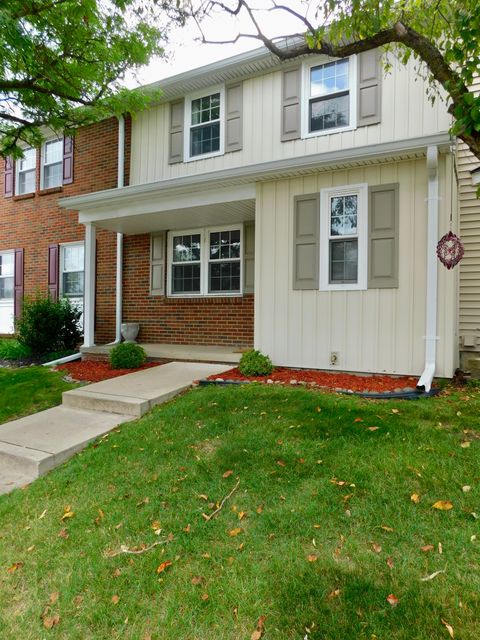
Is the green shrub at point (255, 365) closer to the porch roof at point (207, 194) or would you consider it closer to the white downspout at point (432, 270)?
the white downspout at point (432, 270)

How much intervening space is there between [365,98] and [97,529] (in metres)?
7.52

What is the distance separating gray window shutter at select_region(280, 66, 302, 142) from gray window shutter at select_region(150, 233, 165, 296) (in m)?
3.44

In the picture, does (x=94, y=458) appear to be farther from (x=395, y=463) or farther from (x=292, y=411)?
(x=395, y=463)

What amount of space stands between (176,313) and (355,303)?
4.44 metres

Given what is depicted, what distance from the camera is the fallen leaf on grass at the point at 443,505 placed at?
2.49 meters

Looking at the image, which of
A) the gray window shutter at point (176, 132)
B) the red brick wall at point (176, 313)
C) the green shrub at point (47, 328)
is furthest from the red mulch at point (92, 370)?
the gray window shutter at point (176, 132)

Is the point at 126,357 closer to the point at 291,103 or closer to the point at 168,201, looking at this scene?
the point at 168,201

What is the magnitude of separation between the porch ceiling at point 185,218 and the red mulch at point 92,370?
2840 mm

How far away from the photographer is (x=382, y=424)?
3.69 m

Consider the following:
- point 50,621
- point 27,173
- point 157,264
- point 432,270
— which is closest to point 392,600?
point 50,621

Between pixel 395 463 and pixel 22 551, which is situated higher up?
pixel 395 463

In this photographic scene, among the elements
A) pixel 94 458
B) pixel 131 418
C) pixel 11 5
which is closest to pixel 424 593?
pixel 94 458

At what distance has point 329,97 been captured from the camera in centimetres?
742

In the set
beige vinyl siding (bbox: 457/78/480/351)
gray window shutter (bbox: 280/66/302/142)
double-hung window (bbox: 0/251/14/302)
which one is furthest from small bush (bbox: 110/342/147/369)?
double-hung window (bbox: 0/251/14/302)
